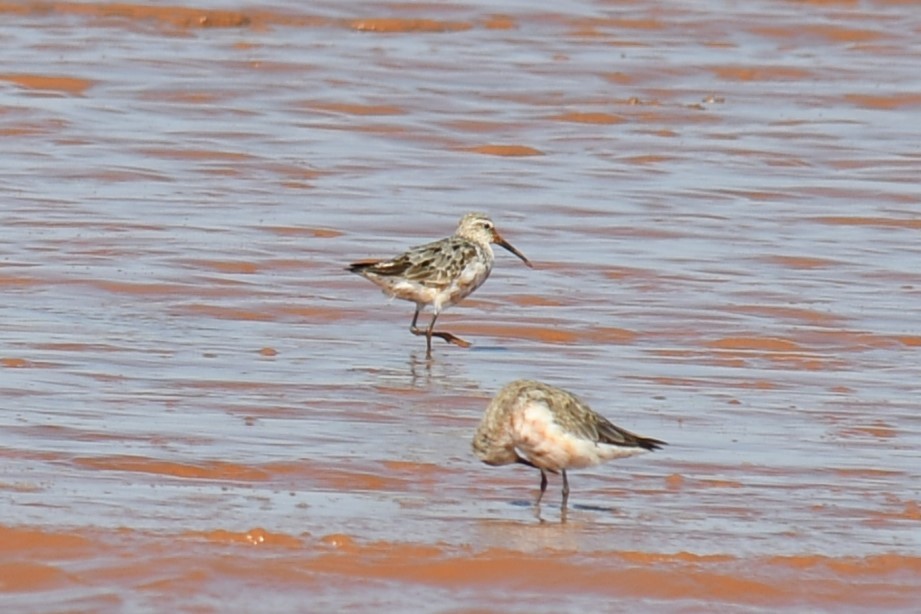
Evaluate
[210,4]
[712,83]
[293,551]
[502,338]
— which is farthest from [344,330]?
[210,4]

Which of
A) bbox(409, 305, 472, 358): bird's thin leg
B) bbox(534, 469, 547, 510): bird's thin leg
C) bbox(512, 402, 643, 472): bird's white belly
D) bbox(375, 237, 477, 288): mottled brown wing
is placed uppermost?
bbox(375, 237, 477, 288): mottled brown wing

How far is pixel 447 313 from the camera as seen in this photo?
45.1 ft

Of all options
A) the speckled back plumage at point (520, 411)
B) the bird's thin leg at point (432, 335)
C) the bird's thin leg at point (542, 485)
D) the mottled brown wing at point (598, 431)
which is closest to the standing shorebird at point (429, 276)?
the bird's thin leg at point (432, 335)

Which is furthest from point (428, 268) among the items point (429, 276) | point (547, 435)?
point (547, 435)

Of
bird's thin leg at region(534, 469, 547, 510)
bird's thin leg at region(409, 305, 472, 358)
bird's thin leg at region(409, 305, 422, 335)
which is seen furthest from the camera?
bird's thin leg at region(409, 305, 422, 335)

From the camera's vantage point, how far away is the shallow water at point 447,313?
25.6ft

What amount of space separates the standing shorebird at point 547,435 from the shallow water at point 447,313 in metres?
0.23

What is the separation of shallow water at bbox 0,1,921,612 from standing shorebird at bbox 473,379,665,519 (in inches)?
9.1

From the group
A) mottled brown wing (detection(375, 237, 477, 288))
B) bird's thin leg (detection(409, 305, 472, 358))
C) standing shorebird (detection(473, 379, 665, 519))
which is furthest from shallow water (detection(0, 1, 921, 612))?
mottled brown wing (detection(375, 237, 477, 288))

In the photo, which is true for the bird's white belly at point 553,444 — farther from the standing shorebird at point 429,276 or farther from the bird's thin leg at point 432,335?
the standing shorebird at point 429,276

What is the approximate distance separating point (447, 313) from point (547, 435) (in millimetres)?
5345

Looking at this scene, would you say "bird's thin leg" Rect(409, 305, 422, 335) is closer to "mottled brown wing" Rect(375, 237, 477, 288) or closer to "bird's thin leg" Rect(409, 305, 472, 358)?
"bird's thin leg" Rect(409, 305, 472, 358)

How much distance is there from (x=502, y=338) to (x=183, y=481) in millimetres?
4211

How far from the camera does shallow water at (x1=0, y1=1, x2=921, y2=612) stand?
307 inches
